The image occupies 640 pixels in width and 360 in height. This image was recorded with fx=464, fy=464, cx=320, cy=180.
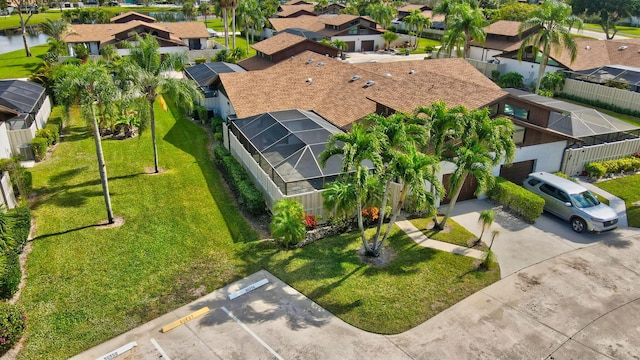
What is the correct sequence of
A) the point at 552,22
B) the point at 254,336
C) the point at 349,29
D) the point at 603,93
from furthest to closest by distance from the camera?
the point at 349,29 < the point at 603,93 < the point at 552,22 < the point at 254,336

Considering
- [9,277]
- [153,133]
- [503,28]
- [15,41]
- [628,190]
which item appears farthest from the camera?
[15,41]

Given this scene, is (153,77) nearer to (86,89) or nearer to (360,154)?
(86,89)

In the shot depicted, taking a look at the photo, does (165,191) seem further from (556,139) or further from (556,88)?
(556,88)

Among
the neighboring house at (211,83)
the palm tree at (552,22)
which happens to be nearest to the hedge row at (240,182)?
the neighboring house at (211,83)

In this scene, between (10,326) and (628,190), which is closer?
(10,326)

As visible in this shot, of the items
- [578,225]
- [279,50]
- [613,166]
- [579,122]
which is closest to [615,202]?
[613,166]

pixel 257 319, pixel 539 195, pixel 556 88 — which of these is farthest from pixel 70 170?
pixel 556 88
